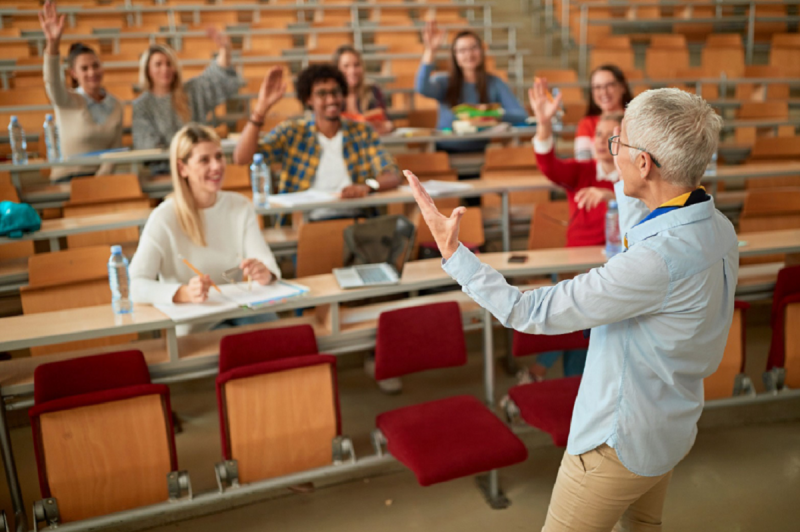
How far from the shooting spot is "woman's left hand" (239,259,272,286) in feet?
7.55

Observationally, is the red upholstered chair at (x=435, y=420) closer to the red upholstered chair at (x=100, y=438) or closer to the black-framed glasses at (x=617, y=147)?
the red upholstered chair at (x=100, y=438)

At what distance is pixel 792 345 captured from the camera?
8.30 ft

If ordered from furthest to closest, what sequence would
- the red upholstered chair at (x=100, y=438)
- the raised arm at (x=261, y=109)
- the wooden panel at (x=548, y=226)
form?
the wooden panel at (x=548, y=226), the raised arm at (x=261, y=109), the red upholstered chair at (x=100, y=438)

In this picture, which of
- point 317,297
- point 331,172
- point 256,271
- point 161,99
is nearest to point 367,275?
point 317,297

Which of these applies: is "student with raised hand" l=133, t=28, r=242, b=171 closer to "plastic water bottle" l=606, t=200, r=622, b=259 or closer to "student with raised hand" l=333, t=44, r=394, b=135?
"student with raised hand" l=333, t=44, r=394, b=135

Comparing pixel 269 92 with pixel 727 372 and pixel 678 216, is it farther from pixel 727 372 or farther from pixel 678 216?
pixel 678 216

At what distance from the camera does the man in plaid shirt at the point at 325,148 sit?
11.3 feet

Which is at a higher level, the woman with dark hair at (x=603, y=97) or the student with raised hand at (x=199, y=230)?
the woman with dark hair at (x=603, y=97)

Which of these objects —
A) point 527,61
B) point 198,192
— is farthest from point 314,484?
point 527,61

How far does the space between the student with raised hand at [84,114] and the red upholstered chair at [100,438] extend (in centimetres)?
227

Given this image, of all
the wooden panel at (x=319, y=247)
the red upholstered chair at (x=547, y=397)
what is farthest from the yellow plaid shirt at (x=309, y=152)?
the red upholstered chair at (x=547, y=397)

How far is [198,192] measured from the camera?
2.58 meters

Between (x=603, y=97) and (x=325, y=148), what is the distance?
1.44 m

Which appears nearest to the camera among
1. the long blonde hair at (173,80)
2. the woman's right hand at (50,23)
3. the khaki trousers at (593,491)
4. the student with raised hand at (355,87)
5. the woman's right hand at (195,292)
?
the khaki trousers at (593,491)
